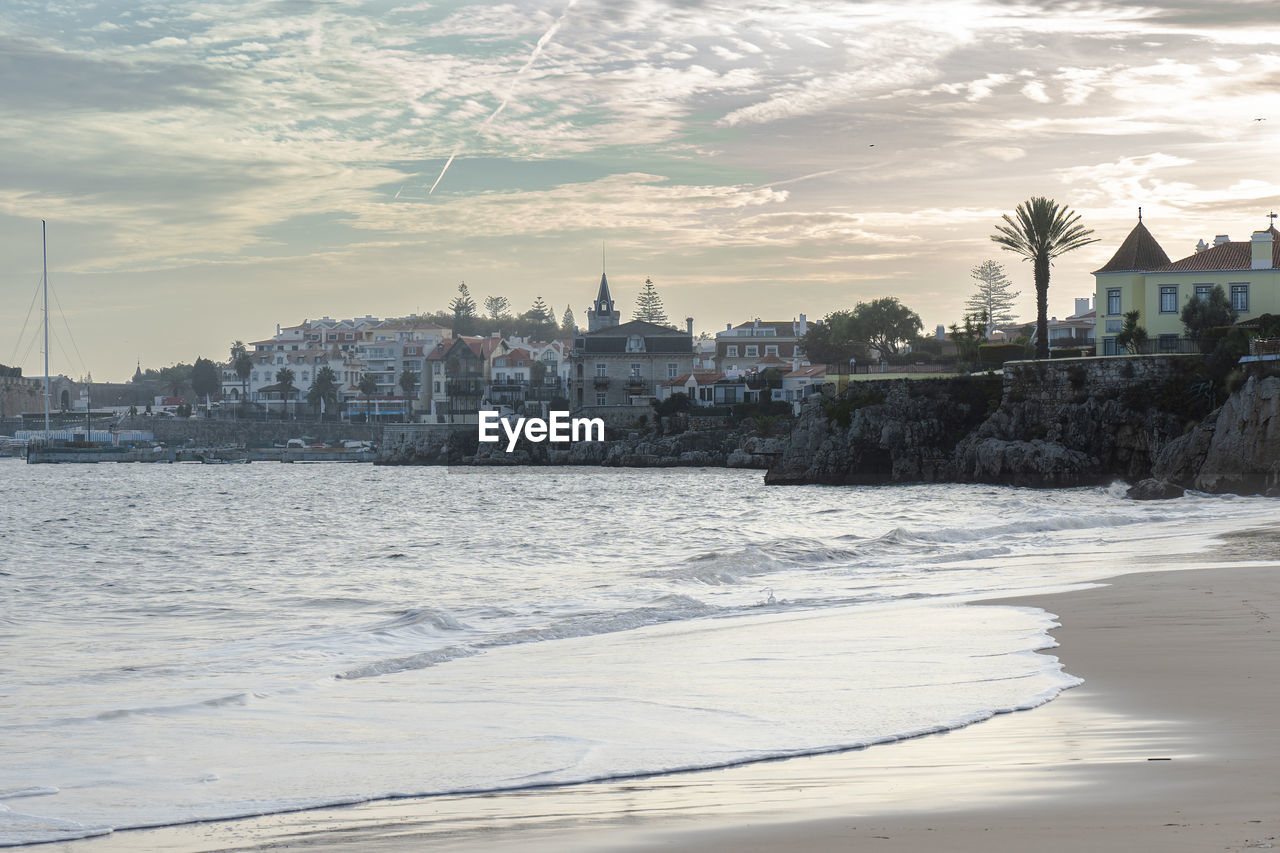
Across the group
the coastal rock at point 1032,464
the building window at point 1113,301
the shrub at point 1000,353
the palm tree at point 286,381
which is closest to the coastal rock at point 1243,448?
the coastal rock at point 1032,464

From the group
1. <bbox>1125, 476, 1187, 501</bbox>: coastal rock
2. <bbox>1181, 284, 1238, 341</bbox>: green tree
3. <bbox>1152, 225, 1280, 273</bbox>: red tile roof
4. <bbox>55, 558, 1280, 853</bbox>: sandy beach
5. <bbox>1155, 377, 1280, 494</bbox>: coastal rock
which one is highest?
<bbox>1152, 225, 1280, 273</bbox>: red tile roof

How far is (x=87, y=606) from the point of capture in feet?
52.0

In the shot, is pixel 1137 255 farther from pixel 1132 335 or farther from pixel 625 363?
pixel 625 363

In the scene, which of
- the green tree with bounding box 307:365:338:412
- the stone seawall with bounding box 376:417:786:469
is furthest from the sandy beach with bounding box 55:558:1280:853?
the green tree with bounding box 307:365:338:412

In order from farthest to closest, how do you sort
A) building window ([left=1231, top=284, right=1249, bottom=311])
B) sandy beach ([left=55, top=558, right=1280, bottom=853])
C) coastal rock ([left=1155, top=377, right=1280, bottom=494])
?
building window ([left=1231, top=284, right=1249, bottom=311]), coastal rock ([left=1155, top=377, right=1280, bottom=494]), sandy beach ([left=55, top=558, right=1280, bottom=853])

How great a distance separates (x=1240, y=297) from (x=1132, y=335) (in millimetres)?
5454

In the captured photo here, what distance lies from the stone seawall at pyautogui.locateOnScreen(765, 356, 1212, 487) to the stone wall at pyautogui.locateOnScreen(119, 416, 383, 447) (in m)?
84.3

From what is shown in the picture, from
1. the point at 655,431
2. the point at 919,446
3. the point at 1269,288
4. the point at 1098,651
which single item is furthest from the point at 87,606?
the point at 655,431

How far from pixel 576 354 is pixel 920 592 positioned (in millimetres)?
97261

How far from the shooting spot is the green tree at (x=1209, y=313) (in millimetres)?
52625

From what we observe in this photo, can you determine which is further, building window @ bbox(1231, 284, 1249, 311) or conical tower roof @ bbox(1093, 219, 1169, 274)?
conical tower roof @ bbox(1093, 219, 1169, 274)

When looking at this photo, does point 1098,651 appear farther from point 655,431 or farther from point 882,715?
point 655,431

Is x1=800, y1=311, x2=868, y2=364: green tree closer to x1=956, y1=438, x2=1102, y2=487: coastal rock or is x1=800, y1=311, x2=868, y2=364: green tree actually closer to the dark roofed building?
the dark roofed building

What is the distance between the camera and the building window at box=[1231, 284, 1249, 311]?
5334cm
